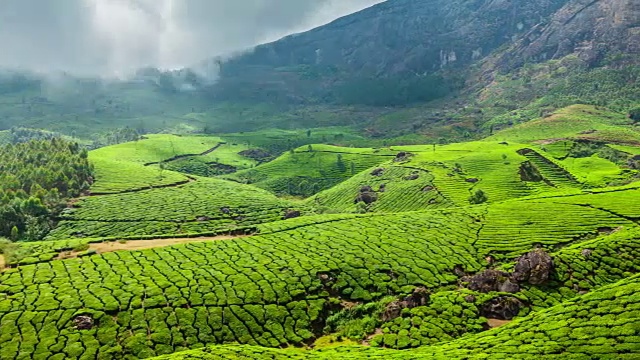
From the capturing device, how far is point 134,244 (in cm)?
12238

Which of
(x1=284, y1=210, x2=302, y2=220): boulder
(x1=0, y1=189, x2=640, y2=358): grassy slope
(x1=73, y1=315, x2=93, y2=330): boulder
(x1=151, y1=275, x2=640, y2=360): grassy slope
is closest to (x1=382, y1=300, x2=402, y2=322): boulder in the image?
(x1=0, y1=189, x2=640, y2=358): grassy slope

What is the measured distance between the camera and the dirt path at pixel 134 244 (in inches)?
4449

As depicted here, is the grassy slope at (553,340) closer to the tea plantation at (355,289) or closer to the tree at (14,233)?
the tea plantation at (355,289)

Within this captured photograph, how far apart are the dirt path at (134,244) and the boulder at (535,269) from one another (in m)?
67.9

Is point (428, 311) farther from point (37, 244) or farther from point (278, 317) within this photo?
point (37, 244)

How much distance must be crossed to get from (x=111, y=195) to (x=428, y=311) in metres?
146

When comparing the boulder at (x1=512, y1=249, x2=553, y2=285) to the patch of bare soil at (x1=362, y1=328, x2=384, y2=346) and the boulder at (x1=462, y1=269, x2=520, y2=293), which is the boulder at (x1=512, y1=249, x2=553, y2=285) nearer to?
the boulder at (x1=462, y1=269, x2=520, y2=293)

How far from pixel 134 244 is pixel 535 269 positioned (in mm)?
92708

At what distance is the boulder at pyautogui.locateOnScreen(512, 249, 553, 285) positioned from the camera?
93262 millimetres

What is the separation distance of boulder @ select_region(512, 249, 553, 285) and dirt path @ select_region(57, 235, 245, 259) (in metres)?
67.9

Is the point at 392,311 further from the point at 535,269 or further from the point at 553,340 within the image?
the point at 553,340

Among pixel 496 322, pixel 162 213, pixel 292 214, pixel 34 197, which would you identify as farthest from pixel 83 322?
pixel 292 214

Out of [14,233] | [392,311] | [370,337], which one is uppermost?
[14,233]

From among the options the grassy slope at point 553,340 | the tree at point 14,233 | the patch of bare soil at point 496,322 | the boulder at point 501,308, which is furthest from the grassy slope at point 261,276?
the tree at point 14,233
